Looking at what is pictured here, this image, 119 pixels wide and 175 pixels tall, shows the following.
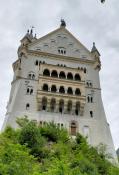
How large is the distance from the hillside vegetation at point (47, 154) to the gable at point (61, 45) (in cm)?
1594

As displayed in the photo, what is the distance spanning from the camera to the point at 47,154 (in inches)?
1491

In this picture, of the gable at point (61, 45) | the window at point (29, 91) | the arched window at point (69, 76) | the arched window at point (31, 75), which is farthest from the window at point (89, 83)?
the window at point (29, 91)

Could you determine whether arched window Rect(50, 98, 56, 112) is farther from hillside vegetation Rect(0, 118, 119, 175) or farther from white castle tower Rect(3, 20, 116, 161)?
hillside vegetation Rect(0, 118, 119, 175)

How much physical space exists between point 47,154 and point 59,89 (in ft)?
55.1

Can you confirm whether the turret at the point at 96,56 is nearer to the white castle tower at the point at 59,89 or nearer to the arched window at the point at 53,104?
the white castle tower at the point at 59,89

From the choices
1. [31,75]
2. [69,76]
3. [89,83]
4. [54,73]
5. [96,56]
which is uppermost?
[96,56]

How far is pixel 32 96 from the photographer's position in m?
52.5

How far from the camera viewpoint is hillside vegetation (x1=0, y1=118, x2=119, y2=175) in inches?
Result: 989

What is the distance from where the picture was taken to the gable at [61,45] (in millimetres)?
58094

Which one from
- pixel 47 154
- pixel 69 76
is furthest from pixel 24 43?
pixel 47 154

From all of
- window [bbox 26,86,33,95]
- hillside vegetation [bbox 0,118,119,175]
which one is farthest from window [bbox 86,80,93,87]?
hillside vegetation [bbox 0,118,119,175]

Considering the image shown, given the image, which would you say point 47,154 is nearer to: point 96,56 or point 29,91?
point 29,91

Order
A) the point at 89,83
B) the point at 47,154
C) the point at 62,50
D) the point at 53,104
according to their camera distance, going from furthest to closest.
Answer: the point at 62,50 < the point at 89,83 < the point at 53,104 < the point at 47,154

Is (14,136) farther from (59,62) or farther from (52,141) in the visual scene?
(59,62)
